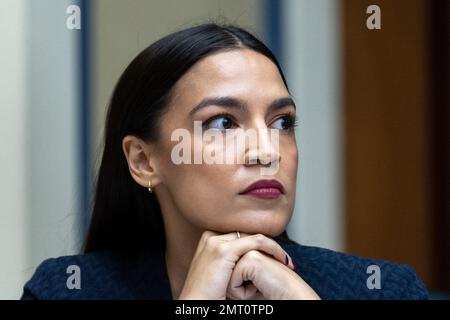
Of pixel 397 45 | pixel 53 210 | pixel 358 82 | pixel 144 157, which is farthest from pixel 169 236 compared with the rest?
pixel 397 45

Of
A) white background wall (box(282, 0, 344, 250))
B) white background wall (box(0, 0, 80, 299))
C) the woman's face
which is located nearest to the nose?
the woman's face

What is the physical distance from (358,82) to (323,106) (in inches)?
5.0

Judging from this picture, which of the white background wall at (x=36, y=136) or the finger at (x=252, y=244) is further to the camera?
the white background wall at (x=36, y=136)

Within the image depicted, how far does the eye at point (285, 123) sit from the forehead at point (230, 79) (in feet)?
0.14

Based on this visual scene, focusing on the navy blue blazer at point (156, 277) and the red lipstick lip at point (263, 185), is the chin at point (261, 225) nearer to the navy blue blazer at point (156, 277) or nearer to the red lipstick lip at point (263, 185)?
the red lipstick lip at point (263, 185)

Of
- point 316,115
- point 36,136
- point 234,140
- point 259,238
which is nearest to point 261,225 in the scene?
point 259,238

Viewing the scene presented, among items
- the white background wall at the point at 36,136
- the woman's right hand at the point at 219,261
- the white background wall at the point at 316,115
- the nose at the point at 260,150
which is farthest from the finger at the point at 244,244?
the white background wall at the point at 36,136

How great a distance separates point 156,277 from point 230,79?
0.40 metres

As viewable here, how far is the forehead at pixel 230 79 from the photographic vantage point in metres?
0.98

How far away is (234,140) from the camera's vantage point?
968mm

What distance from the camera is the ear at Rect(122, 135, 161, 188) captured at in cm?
108

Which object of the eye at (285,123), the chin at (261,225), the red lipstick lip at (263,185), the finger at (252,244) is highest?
the eye at (285,123)

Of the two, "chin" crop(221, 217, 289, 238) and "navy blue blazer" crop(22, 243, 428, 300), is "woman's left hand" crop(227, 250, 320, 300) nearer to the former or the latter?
"chin" crop(221, 217, 289, 238)
